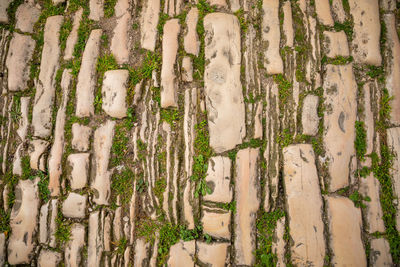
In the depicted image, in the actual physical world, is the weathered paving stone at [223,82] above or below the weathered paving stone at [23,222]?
above

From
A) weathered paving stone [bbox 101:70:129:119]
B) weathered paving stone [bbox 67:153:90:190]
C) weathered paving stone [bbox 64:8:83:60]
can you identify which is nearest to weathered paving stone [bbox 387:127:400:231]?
weathered paving stone [bbox 101:70:129:119]

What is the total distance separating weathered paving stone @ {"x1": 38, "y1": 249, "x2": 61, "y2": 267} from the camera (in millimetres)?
2289

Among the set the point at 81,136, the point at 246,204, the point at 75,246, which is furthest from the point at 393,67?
the point at 75,246

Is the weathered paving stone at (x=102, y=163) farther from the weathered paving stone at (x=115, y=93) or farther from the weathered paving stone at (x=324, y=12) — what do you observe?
the weathered paving stone at (x=324, y=12)

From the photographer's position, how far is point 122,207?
2.29 metres

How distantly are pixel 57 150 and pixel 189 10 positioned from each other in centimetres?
Answer: 211

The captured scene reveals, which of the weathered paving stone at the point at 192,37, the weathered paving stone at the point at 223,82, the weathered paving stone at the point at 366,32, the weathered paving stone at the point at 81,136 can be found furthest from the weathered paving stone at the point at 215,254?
the weathered paving stone at the point at 366,32

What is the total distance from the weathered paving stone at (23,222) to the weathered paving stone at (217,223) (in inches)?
73.9

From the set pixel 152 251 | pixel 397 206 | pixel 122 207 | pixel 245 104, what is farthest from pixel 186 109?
pixel 397 206

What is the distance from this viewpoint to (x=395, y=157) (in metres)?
2.16

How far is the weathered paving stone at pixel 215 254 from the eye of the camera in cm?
209

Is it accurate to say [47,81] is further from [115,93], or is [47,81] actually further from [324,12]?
[324,12]

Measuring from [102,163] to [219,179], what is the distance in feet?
4.06

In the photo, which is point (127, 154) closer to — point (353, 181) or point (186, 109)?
point (186, 109)
